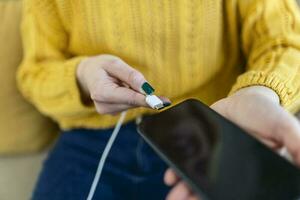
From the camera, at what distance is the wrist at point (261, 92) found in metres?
0.55

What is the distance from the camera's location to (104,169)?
69 centimetres

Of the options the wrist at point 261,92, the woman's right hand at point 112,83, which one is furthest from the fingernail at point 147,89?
the wrist at point 261,92

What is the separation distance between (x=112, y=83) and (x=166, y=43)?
0.13m

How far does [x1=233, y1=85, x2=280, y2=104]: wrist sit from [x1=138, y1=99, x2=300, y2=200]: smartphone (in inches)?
2.9

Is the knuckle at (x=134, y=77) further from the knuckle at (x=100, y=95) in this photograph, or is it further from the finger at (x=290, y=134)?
the finger at (x=290, y=134)

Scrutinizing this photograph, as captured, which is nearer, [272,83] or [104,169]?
[272,83]

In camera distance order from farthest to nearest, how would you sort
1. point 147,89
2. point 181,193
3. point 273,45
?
point 273,45, point 147,89, point 181,193

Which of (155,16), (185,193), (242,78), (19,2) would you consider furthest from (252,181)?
(19,2)

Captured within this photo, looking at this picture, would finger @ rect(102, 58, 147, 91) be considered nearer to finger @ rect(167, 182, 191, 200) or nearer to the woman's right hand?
the woman's right hand

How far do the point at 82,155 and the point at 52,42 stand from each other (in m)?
0.20

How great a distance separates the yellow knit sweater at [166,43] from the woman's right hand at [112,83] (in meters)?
0.06

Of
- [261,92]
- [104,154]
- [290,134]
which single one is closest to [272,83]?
[261,92]

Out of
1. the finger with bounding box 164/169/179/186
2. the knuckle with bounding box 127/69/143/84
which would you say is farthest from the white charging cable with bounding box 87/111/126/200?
the finger with bounding box 164/169/179/186

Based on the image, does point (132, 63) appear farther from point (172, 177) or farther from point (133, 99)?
point (172, 177)
